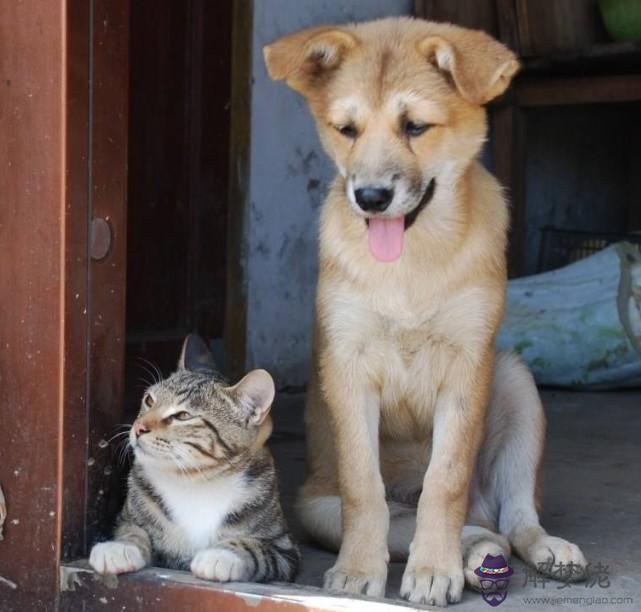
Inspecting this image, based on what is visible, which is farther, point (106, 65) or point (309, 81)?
point (309, 81)

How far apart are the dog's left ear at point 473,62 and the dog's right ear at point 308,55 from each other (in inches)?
8.9

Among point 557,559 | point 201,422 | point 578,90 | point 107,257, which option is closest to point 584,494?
point 557,559

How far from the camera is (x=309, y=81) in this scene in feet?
10.7

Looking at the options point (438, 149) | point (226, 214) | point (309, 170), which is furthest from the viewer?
point (309, 170)

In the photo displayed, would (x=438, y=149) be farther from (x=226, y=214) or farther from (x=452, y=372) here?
(x=226, y=214)

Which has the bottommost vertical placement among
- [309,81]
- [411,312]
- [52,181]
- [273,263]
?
[273,263]

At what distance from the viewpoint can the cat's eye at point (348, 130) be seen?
3.09 meters

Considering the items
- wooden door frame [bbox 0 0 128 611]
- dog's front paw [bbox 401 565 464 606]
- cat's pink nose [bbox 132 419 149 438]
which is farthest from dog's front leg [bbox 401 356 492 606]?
Result: wooden door frame [bbox 0 0 128 611]

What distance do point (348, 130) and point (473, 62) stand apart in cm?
37

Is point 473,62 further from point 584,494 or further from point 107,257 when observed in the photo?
point 584,494

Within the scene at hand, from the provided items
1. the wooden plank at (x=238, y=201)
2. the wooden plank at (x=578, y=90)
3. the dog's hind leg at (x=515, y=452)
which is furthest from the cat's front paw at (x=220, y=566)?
the wooden plank at (x=578, y=90)

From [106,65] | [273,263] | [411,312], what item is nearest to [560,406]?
[273,263]

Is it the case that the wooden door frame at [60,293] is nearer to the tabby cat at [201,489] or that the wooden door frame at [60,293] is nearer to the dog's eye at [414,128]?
the tabby cat at [201,489]

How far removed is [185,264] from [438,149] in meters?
2.70
